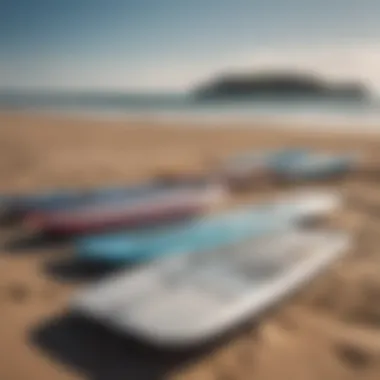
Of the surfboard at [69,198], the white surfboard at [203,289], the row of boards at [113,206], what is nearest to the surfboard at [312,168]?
the row of boards at [113,206]

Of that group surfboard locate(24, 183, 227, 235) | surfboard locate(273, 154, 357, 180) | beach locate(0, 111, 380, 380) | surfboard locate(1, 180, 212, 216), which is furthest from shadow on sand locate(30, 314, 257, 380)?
surfboard locate(273, 154, 357, 180)

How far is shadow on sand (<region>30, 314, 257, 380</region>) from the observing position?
1565 millimetres

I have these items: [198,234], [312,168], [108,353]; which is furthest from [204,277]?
[312,168]

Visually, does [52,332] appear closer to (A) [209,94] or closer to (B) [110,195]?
(B) [110,195]

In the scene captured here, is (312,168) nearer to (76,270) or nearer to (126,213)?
(126,213)

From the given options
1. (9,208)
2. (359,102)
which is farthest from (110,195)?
(359,102)

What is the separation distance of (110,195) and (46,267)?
108 cm

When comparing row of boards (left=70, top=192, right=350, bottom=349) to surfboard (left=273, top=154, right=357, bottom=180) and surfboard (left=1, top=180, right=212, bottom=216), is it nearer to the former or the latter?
surfboard (left=1, top=180, right=212, bottom=216)

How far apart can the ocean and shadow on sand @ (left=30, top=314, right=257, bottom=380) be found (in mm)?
8974

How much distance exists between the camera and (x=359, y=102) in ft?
51.2

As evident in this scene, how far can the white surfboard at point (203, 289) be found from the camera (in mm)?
1636

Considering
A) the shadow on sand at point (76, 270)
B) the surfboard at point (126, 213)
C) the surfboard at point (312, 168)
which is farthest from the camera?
the surfboard at point (312, 168)

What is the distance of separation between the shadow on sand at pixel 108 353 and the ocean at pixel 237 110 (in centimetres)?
897

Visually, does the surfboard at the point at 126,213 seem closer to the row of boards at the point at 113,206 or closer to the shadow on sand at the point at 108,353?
the row of boards at the point at 113,206
